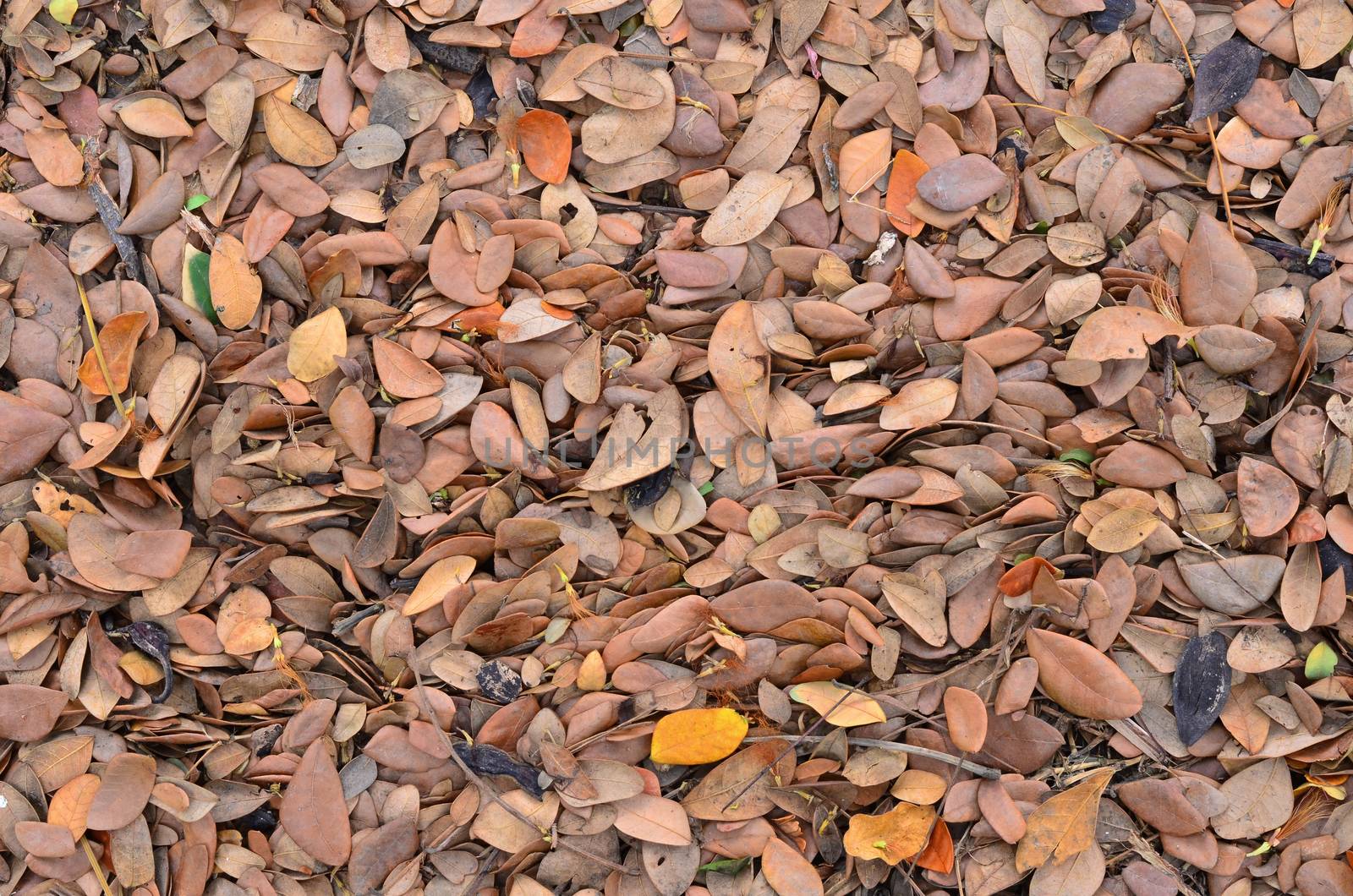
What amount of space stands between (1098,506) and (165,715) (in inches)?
39.6

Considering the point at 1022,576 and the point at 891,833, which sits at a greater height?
the point at 1022,576

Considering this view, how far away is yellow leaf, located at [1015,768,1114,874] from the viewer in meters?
1.03

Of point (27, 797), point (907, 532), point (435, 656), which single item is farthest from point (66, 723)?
point (907, 532)

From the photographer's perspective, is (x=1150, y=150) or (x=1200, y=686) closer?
(x=1200, y=686)

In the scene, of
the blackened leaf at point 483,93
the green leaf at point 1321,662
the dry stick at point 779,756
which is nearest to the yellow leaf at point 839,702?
the dry stick at point 779,756

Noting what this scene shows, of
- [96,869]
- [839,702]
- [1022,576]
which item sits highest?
[1022,576]

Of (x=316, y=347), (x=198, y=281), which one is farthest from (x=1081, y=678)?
(x=198, y=281)

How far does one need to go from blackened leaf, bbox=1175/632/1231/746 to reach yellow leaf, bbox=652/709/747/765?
1.47 ft

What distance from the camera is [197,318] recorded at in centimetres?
114

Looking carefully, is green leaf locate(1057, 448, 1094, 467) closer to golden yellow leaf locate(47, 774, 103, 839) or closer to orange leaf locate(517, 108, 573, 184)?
orange leaf locate(517, 108, 573, 184)

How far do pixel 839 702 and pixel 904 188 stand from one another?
57cm

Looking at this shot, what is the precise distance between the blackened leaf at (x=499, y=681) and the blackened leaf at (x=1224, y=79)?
0.98 meters

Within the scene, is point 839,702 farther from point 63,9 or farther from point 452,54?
point 63,9

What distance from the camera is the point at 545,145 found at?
1.16 m
